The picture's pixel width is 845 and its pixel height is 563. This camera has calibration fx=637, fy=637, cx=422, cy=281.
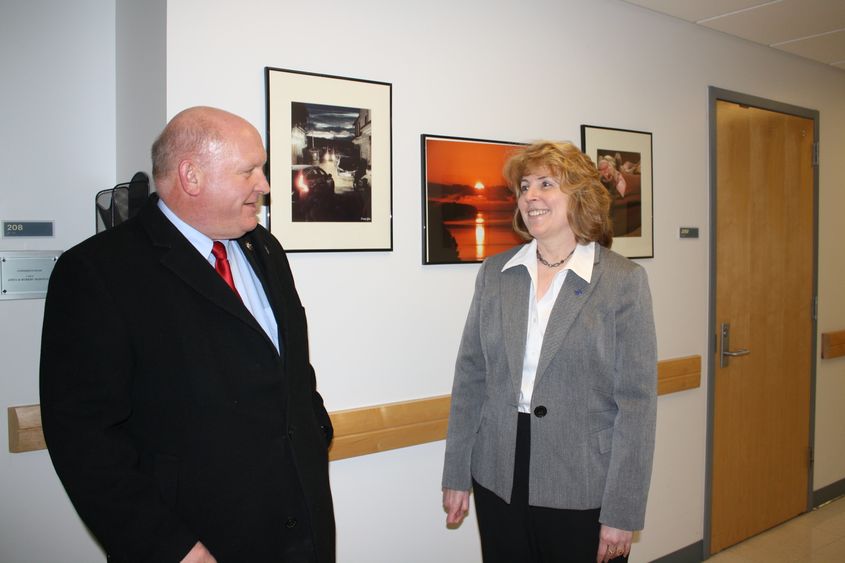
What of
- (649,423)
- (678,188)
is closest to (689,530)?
(678,188)

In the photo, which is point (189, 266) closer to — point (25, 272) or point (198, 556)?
point (198, 556)

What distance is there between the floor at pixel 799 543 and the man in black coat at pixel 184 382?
3.08m

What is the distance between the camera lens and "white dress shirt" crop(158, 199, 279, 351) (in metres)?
1.56

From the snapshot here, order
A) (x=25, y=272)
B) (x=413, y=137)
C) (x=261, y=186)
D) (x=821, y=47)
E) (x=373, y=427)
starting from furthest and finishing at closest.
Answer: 1. (x=821, y=47)
2. (x=413, y=137)
3. (x=373, y=427)
4. (x=25, y=272)
5. (x=261, y=186)

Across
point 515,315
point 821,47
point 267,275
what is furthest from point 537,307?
point 821,47

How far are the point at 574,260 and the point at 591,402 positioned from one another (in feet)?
1.41

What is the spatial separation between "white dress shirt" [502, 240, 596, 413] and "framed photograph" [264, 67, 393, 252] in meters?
0.67

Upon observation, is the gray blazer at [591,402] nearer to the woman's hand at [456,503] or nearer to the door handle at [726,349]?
the woman's hand at [456,503]

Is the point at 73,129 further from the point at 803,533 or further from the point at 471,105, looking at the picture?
the point at 803,533

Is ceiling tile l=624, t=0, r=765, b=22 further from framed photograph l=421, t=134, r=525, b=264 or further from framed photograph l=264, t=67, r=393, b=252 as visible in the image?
framed photograph l=264, t=67, r=393, b=252

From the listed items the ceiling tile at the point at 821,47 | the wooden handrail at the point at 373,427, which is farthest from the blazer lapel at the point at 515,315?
the ceiling tile at the point at 821,47

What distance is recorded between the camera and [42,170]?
90.6 inches

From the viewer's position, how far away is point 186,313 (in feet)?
4.75

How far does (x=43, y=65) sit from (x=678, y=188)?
3.04 metres
